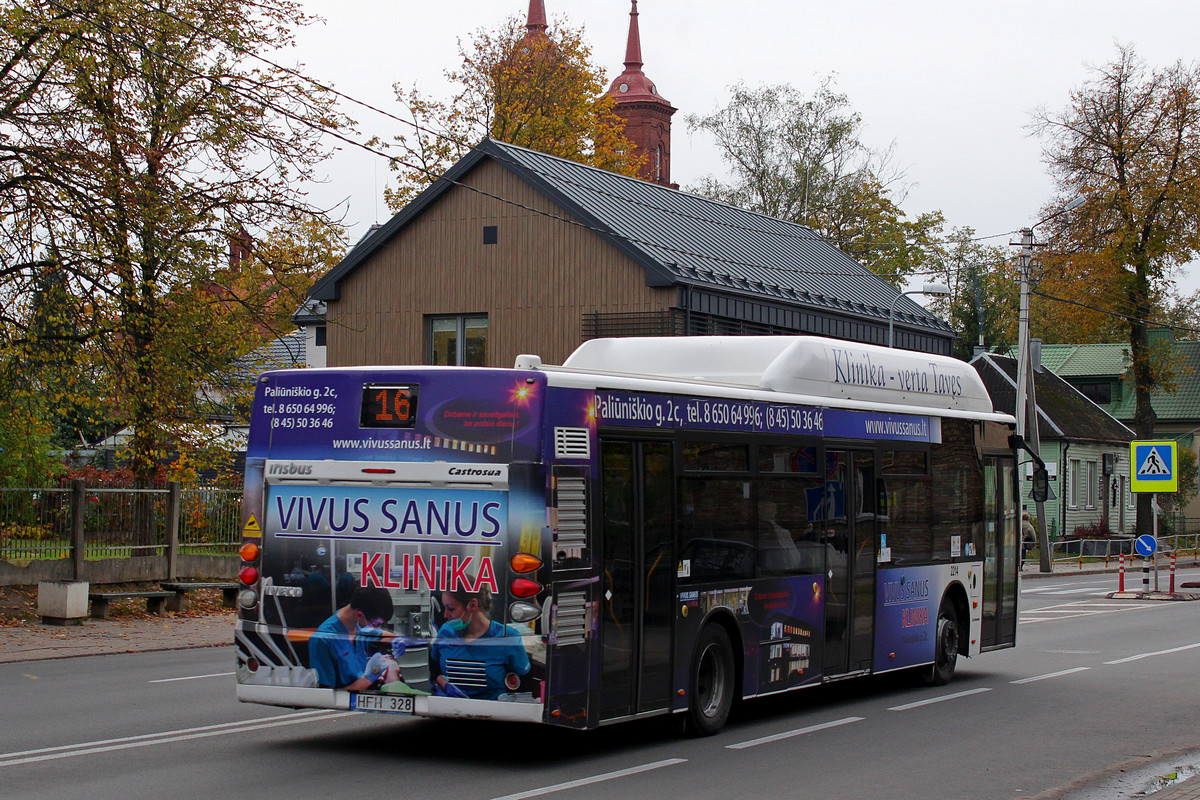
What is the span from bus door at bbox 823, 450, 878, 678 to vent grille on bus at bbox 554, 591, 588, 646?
3.67 meters

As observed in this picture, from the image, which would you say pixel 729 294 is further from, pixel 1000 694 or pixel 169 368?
pixel 1000 694

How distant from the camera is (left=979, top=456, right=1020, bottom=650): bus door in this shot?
15523mm

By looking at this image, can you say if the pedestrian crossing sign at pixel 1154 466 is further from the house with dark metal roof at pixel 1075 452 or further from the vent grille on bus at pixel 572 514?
the vent grille on bus at pixel 572 514

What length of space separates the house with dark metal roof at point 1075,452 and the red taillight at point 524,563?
4497 centimetres

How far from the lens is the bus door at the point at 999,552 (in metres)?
15.5

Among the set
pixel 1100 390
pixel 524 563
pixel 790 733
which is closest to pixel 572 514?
pixel 524 563

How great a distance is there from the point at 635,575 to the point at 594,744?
1.45 meters

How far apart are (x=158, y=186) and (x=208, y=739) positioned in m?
12.8

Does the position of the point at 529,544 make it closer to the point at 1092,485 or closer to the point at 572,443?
the point at 572,443

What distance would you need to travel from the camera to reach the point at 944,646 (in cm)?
1480

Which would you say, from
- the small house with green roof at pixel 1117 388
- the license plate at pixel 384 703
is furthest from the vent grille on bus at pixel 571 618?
the small house with green roof at pixel 1117 388

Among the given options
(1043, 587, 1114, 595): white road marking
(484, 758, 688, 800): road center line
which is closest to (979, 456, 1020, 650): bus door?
(484, 758, 688, 800): road center line

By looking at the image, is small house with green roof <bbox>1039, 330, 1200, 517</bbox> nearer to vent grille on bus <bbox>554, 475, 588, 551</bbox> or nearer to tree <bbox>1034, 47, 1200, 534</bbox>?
tree <bbox>1034, 47, 1200, 534</bbox>

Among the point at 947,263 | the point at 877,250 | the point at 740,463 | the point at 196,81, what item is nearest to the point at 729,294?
the point at 196,81
